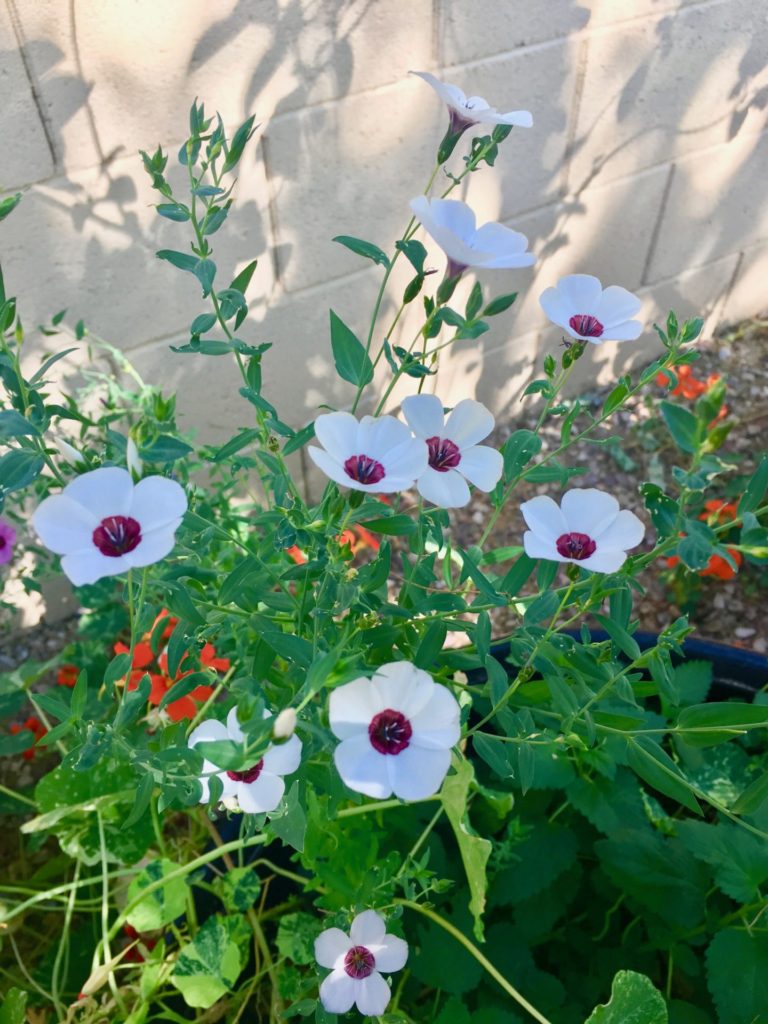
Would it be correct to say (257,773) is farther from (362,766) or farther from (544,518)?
(544,518)

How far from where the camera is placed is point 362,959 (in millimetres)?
770

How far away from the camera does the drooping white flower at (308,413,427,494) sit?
2.02 feet

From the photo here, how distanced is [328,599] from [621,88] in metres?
1.54

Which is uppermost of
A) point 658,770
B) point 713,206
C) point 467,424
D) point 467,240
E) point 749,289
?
point 467,240

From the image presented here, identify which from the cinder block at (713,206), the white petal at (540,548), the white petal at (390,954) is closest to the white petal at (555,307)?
the white petal at (540,548)

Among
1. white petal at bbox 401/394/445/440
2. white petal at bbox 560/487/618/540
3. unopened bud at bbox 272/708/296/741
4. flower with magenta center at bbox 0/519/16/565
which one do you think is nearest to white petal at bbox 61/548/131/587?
unopened bud at bbox 272/708/296/741

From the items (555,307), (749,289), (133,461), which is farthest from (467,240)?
(749,289)

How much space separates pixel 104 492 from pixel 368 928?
17.8 inches

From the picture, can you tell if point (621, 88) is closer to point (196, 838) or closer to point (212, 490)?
point (212, 490)

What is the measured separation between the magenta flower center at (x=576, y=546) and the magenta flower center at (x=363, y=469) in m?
0.15

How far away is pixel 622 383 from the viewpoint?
765 mm

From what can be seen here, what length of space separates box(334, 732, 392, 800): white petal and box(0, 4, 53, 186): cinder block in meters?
0.93

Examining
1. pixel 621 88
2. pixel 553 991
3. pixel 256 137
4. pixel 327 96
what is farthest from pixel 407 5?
pixel 553 991

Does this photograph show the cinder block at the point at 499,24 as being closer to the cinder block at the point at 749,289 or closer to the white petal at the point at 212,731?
the cinder block at the point at 749,289
